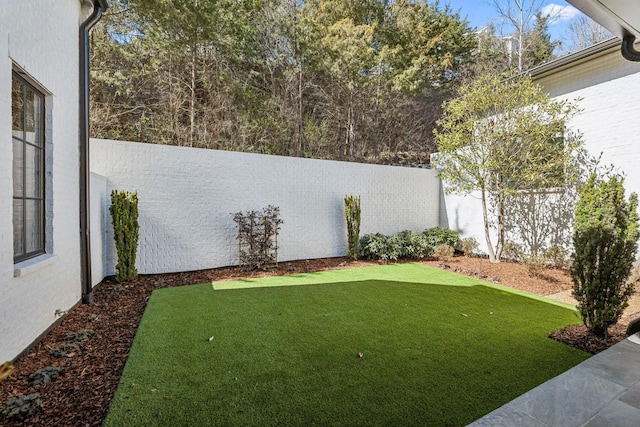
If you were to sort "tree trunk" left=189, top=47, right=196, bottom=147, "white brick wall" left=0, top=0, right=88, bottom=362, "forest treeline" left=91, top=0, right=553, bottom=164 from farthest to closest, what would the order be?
"tree trunk" left=189, top=47, right=196, bottom=147 < "forest treeline" left=91, top=0, right=553, bottom=164 < "white brick wall" left=0, top=0, right=88, bottom=362

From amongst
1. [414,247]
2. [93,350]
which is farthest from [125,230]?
[414,247]

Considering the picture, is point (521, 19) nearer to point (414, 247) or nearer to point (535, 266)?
point (414, 247)

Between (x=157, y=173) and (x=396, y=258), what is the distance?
5.83 m

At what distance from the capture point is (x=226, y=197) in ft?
22.6

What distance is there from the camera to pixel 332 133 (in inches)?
478

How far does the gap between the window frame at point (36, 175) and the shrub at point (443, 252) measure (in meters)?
7.95

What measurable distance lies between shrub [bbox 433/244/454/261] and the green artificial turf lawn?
10.5ft

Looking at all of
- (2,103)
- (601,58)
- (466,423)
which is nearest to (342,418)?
(466,423)

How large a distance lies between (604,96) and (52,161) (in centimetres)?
954

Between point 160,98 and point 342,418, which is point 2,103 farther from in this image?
point 160,98

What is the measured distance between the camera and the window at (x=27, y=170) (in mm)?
2961

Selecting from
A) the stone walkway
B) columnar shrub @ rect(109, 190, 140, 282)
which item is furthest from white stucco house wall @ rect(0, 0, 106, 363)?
the stone walkway

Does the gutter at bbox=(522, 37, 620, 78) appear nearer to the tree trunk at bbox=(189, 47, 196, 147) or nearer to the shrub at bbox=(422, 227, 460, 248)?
the shrub at bbox=(422, 227, 460, 248)

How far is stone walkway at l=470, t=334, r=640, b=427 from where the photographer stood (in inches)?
74.6
